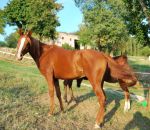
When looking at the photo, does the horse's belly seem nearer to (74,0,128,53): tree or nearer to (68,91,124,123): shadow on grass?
(68,91,124,123): shadow on grass

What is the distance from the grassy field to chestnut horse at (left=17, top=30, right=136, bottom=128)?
1.77 feet


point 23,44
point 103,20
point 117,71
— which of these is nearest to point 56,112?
point 117,71

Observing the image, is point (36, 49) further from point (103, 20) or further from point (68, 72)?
point (103, 20)

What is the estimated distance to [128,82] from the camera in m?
10.4

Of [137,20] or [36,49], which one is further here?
[137,20]

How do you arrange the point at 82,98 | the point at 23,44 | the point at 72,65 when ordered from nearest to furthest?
the point at 23,44, the point at 72,65, the point at 82,98

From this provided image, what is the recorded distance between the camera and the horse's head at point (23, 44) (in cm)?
943

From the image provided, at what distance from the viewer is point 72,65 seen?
9.83 m

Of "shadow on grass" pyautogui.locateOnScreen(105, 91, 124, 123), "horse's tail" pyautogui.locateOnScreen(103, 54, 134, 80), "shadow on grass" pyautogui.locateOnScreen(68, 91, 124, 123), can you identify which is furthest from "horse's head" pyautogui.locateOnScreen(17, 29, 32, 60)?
"shadow on grass" pyautogui.locateOnScreen(105, 91, 124, 123)

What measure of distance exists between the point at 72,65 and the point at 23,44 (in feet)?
5.11

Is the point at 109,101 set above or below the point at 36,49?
below

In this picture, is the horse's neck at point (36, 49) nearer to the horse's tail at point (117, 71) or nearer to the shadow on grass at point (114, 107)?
the horse's tail at point (117, 71)

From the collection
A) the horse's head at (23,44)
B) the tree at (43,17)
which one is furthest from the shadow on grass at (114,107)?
the tree at (43,17)

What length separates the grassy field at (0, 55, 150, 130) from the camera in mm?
8477
